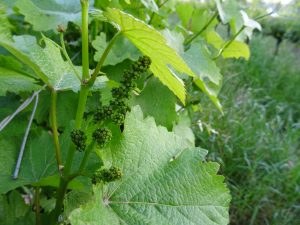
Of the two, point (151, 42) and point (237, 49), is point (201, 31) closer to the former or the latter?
point (237, 49)

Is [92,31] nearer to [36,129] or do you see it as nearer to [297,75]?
[36,129]

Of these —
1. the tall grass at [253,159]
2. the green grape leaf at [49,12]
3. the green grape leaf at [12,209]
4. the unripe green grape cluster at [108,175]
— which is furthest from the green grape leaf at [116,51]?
the tall grass at [253,159]

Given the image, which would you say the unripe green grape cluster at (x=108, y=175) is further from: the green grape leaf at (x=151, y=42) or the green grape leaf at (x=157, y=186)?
the green grape leaf at (x=151, y=42)

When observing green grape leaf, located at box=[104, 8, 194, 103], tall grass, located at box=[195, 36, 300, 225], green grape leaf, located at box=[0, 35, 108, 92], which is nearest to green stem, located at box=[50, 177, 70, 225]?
green grape leaf, located at box=[0, 35, 108, 92]

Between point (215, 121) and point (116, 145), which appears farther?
point (215, 121)

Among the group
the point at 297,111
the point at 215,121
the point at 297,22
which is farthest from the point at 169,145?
the point at 297,22

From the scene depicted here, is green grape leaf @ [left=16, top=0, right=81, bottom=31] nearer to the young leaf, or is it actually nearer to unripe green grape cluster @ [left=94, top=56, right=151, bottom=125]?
unripe green grape cluster @ [left=94, top=56, right=151, bottom=125]
